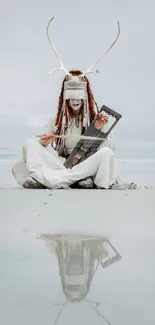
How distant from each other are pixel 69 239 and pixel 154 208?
1.02m

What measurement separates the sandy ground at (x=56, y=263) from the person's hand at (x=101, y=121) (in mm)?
802

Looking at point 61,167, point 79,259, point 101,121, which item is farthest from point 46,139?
point 79,259

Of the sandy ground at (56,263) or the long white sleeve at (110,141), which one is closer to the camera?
the sandy ground at (56,263)

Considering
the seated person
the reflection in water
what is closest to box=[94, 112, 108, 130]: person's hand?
the seated person

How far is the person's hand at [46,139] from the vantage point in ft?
12.3

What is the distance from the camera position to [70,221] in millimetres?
2301

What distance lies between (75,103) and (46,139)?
0.94ft

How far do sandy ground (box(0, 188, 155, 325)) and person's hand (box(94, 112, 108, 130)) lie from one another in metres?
0.80

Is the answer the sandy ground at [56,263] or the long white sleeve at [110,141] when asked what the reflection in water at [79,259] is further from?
the long white sleeve at [110,141]

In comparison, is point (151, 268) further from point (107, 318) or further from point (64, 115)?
point (64, 115)

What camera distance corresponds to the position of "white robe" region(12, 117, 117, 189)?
3.72 m

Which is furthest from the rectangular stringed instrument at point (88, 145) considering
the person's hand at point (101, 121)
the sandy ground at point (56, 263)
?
the sandy ground at point (56, 263)

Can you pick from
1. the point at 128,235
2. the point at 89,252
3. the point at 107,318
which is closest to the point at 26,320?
the point at 107,318

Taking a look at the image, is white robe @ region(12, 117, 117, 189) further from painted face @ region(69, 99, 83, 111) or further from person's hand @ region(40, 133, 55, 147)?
painted face @ region(69, 99, 83, 111)
